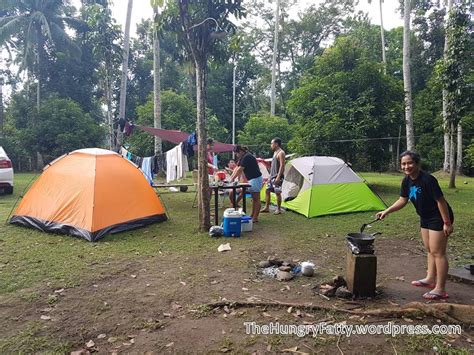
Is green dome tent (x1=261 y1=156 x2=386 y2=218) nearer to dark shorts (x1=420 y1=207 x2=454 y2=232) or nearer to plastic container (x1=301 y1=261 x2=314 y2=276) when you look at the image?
plastic container (x1=301 y1=261 x2=314 y2=276)

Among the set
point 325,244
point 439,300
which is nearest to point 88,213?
point 325,244

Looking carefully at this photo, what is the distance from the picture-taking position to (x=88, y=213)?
18.5 feet

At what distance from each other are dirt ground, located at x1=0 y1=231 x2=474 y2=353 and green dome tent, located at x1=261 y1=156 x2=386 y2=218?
113 inches

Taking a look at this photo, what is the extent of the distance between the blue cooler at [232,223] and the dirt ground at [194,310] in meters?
1.15

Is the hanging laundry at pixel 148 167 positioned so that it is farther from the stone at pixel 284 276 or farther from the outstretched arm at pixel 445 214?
the outstretched arm at pixel 445 214

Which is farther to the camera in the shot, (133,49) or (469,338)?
(133,49)

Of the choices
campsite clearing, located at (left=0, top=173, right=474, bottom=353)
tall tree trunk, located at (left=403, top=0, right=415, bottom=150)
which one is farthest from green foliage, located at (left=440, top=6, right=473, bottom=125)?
campsite clearing, located at (left=0, top=173, right=474, bottom=353)

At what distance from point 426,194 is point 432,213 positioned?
0.19 metres

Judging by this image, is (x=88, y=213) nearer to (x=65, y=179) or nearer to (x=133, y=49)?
(x=65, y=179)

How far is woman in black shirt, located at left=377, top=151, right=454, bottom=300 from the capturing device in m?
3.22

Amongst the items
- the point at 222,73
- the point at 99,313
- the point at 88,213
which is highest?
the point at 222,73

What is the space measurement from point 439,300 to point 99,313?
10.6 ft

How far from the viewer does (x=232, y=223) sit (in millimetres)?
5855

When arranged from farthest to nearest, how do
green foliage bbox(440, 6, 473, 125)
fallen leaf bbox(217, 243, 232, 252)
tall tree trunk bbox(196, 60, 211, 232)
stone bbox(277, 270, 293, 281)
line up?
green foliage bbox(440, 6, 473, 125) < tall tree trunk bbox(196, 60, 211, 232) < fallen leaf bbox(217, 243, 232, 252) < stone bbox(277, 270, 293, 281)
